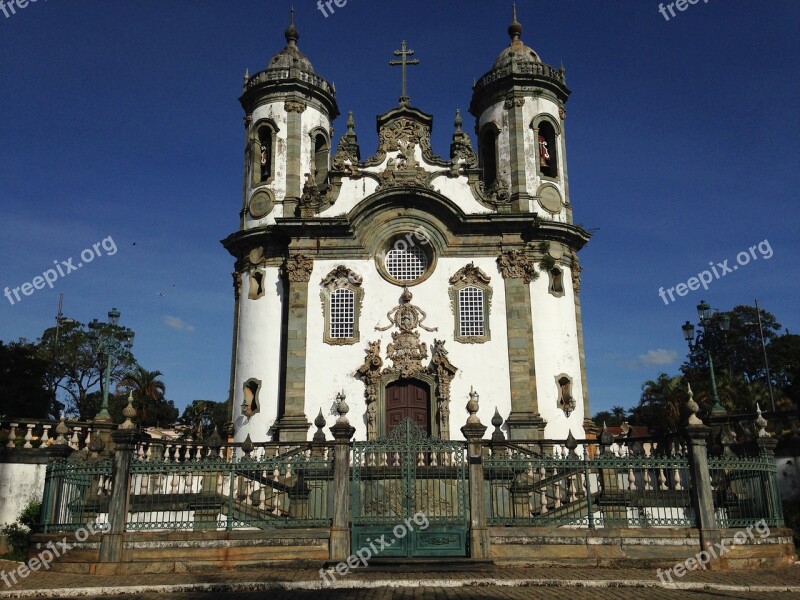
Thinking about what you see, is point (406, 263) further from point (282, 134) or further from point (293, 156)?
point (282, 134)

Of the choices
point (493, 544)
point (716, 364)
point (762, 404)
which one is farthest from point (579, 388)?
point (716, 364)

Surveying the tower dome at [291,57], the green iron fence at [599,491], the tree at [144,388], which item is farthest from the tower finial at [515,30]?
the tree at [144,388]

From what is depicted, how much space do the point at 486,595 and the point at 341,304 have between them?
14.2 meters

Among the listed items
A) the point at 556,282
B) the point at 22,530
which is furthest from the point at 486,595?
the point at 556,282

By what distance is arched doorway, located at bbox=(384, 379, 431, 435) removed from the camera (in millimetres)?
22156

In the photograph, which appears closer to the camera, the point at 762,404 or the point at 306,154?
the point at 306,154

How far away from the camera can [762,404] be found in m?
42.6

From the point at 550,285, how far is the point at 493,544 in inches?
528

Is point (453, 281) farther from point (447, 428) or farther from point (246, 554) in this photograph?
point (246, 554)

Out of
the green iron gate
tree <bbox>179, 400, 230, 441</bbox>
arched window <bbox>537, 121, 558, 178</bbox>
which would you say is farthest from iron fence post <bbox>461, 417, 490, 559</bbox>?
tree <bbox>179, 400, 230, 441</bbox>

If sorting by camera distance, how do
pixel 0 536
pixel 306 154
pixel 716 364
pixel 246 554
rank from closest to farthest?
pixel 246 554 < pixel 0 536 < pixel 306 154 < pixel 716 364

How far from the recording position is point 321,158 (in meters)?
27.8

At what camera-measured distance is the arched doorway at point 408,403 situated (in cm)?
2216

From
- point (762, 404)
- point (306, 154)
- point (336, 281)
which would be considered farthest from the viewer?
point (762, 404)
